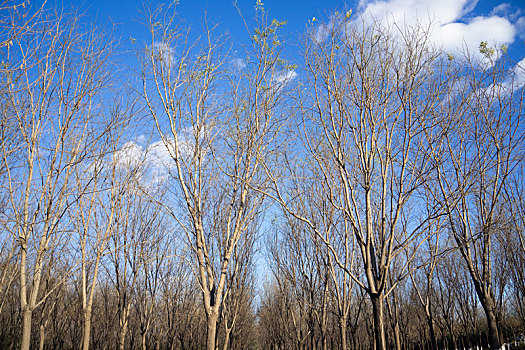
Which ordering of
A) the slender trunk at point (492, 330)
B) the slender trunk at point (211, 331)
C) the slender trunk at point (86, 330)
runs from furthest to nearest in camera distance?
1. the slender trunk at point (86, 330)
2. the slender trunk at point (492, 330)
3. the slender trunk at point (211, 331)

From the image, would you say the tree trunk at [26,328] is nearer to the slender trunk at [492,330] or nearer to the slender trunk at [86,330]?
the slender trunk at [86,330]

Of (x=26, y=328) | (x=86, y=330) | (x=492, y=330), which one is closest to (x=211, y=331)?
(x=26, y=328)

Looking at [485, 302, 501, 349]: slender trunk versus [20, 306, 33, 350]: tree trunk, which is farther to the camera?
[485, 302, 501, 349]: slender trunk

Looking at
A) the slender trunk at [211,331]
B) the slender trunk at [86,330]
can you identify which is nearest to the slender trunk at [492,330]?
the slender trunk at [211,331]

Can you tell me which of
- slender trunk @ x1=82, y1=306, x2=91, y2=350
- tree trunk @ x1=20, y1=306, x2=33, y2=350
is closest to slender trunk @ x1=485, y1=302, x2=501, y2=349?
tree trunk @ x1=20, y1=306, x2=33, y2=350

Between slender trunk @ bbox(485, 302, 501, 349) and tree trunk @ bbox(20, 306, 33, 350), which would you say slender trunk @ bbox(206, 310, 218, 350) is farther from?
slender trunk @ bbox(485, 302, 501, 349)

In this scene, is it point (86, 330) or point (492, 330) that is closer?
point (492, 330)

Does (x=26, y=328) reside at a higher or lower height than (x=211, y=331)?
higher

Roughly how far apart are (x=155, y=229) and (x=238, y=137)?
6654mm

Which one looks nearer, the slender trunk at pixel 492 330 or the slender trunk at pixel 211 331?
the slender trunk at pixel 211 331

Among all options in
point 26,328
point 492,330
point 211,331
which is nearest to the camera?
point 26,328

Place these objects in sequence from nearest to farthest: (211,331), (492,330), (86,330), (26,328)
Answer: (26,328), (211,331), (492,330), (86,330)

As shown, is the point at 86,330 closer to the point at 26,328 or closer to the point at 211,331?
the point at 26,328

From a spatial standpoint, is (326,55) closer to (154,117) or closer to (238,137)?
(238,137)
